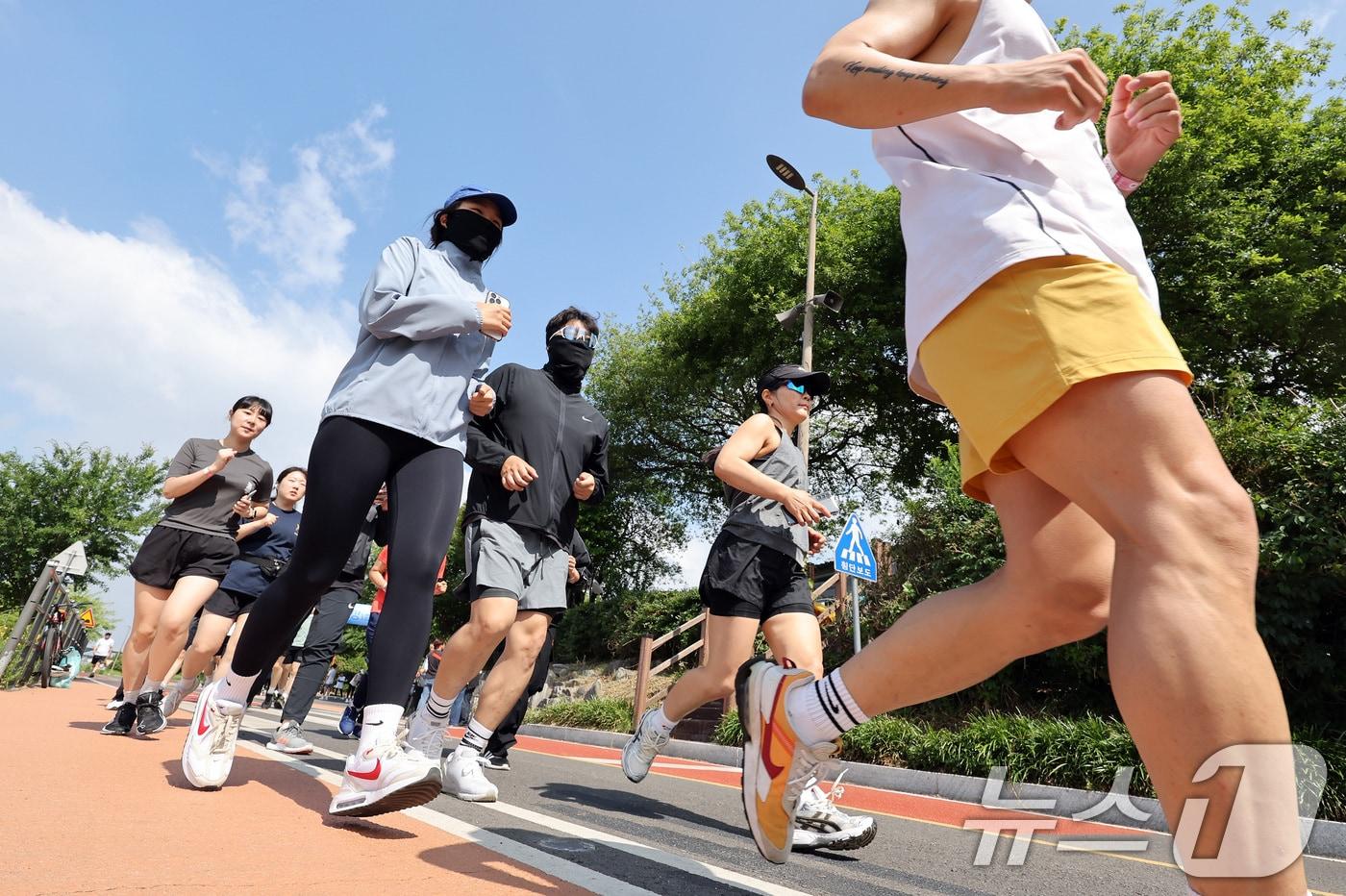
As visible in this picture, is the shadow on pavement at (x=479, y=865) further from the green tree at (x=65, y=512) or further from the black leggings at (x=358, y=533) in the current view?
A: the green tree at (x=65, y=512)

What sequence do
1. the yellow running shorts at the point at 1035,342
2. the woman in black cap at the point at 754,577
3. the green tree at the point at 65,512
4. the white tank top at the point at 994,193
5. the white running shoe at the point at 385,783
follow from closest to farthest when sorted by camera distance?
the yellow running shorts at the point at 1035,342 → the white tank top at the point at 994,193 → the white running shoe at the point at 385,783 → the woman in black cap at the point at 754,577 → the green tree at the point at 65,512

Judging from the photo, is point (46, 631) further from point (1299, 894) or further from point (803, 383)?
point (1299, 894)

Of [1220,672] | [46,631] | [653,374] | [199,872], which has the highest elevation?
[653,374]

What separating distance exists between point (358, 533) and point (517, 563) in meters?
1.17

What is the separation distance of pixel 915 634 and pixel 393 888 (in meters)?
1.23

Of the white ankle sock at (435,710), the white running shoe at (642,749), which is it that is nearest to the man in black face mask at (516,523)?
the white ankle sock at (435,710)

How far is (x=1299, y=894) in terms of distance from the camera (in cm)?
106

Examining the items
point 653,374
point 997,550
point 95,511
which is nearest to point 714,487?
point 653,374

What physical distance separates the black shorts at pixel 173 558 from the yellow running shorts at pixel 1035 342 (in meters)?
4.83

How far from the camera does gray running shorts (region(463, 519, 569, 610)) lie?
3789 millimetres

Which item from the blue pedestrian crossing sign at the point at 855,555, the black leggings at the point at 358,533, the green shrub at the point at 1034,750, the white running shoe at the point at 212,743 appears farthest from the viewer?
the blue pedestrian crossing sign at the point at 855,555

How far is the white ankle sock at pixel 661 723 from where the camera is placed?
13.0 feet

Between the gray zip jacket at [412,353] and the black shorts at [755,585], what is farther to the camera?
the black shorts at [755,585]

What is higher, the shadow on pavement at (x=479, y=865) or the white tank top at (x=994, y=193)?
the white tank top at (x=994, y=193)
